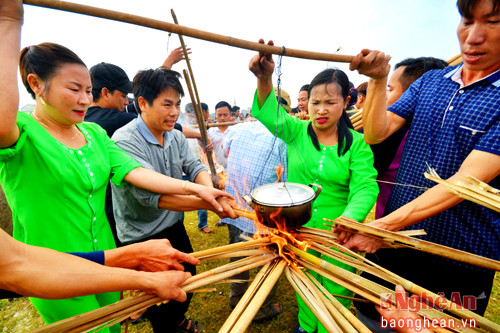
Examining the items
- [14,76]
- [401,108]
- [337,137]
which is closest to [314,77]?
[337,137]

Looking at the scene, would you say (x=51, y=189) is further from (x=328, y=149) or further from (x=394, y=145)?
(x=394, y=145)

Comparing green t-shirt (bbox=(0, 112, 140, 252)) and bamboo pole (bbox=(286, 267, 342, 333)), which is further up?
green t-shirt (bbox=(0, 112, 140, 252))

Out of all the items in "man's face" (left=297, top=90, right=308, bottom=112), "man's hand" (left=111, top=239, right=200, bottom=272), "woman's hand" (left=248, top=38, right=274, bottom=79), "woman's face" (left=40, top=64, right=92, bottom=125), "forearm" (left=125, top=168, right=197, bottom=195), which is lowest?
"man's hand" (left=111, top=239, right=200, bottom=272)


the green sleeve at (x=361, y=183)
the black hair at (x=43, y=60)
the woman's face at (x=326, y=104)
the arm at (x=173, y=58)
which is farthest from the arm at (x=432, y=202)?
the arm at (x=173, y=58)

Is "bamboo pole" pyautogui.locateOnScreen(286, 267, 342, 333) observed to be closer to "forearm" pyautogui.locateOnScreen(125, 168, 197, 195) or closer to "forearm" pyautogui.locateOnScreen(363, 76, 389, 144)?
"forearm" pyautogui.locateOnScreen(125, 168, 197, 195)

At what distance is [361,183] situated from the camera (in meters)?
2.35

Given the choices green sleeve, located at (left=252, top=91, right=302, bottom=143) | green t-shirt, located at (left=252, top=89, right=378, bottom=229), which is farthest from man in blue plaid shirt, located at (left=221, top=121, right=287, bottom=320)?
green t-shirt, located at (left=252, top=89, right=378, bottom=229)

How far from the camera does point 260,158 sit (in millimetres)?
3316

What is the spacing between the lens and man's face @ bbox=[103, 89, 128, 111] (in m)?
3.35

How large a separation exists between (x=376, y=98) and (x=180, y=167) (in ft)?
7.70

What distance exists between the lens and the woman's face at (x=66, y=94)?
167cm

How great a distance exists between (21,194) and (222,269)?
5.06ft

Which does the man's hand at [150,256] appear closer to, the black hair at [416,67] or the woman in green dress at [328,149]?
the woman in green dress at [328,149]

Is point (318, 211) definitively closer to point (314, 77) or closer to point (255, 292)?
point (255, 292)
